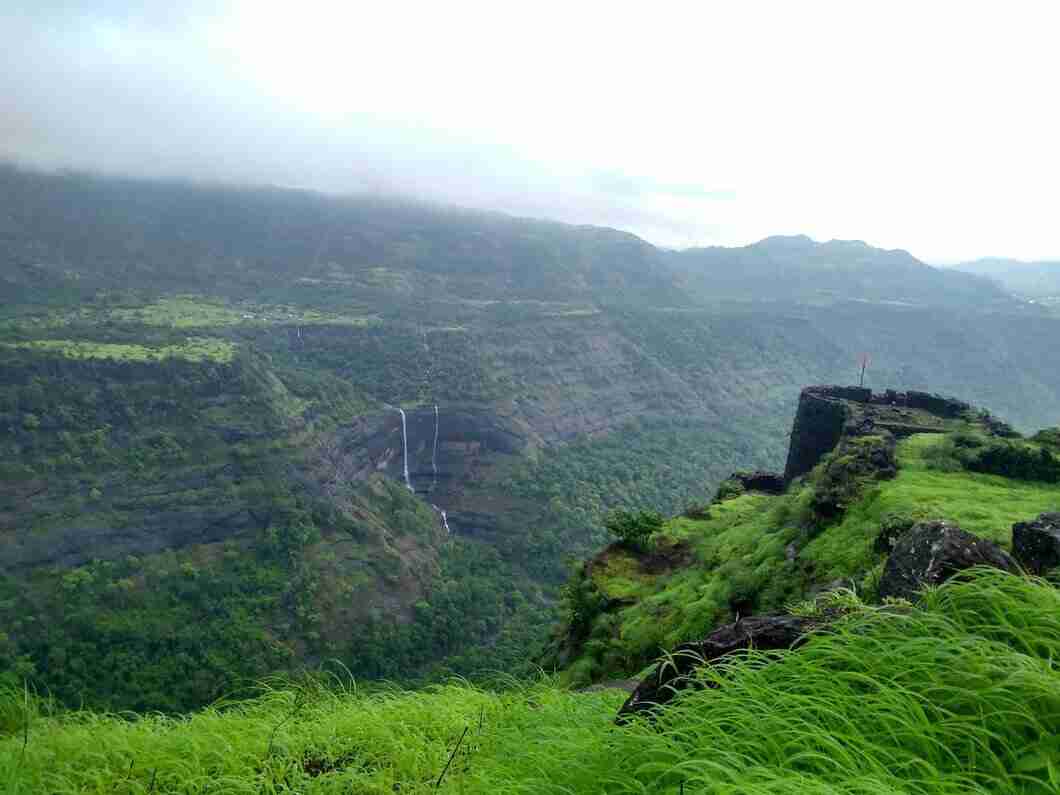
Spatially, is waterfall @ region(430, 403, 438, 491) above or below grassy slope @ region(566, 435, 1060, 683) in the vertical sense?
below

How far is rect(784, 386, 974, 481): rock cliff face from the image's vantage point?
2070cm

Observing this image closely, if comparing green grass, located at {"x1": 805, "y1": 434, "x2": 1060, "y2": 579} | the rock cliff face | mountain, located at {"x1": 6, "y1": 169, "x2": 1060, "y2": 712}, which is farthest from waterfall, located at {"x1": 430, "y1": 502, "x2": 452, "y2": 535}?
green grass, located at {"x1": 805, "y1": 434, "x2": 1060, "y2": 579}

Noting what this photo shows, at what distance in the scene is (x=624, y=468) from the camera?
295 ft

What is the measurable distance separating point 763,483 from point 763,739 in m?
24.4

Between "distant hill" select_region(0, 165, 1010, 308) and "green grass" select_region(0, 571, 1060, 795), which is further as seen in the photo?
"distant hill" select_region(0, 165, 1010, 308)

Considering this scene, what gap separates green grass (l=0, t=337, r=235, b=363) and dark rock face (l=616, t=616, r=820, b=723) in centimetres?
7401

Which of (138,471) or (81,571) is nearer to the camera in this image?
(81,571)

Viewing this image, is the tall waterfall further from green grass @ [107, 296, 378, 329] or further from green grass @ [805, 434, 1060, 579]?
green grass @ [805, 434, 1060, 579]

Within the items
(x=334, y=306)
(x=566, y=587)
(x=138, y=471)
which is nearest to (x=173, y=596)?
(x=138, y=471)

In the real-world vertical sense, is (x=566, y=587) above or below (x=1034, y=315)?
below

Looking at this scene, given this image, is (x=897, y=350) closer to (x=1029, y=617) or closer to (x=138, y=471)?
(x=138, y=471)

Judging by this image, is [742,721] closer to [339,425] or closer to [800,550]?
[800,550]

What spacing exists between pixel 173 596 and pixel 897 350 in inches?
6522

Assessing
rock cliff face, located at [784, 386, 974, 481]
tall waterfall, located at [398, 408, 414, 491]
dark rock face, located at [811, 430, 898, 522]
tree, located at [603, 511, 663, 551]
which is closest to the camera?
dark rock face, located at [811, 430, 898, 522]
